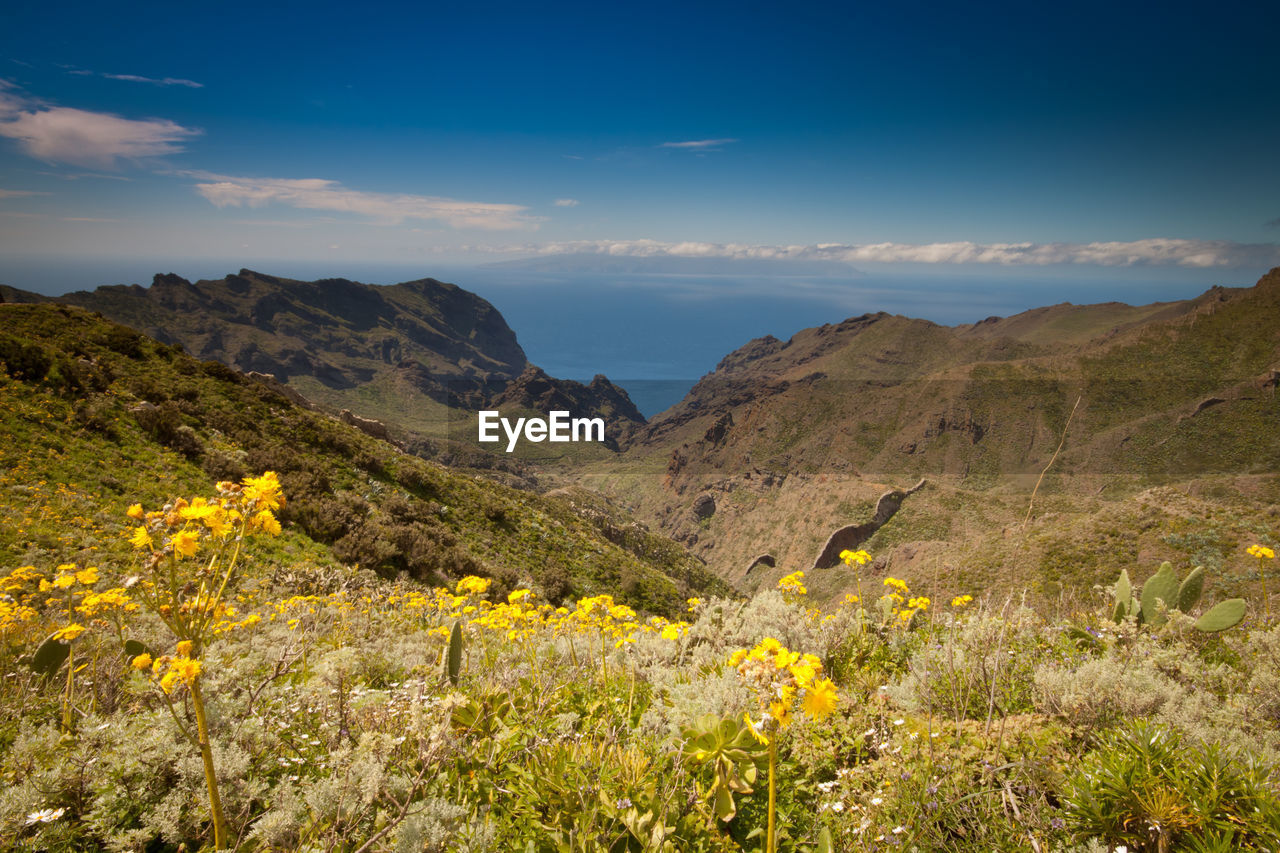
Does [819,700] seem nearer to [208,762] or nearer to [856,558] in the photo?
[208,762]

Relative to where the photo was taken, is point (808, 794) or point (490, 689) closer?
point (808, 794)

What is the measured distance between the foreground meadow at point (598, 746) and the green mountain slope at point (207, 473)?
724 cm

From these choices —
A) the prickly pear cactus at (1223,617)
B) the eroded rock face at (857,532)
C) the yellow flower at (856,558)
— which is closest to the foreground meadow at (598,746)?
the prickly pear cactus at (1223,617)

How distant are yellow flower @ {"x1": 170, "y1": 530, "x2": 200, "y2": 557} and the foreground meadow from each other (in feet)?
0.03

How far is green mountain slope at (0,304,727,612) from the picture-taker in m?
10.1

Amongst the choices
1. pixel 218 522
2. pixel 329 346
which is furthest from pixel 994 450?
pixel 329 346

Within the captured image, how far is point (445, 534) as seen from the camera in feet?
55.5

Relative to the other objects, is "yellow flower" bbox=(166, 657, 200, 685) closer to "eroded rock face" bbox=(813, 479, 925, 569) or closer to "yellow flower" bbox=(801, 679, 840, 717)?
"yellow flower" bbox=(801, 679, 840, 717)

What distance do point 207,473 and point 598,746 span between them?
15.0 m

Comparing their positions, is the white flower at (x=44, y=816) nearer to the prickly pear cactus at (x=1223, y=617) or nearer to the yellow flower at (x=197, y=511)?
the yellow flower at (x=197, y=511)

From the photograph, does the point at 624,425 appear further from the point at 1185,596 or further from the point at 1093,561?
the point at 1185,596

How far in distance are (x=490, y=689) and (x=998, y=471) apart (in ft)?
244

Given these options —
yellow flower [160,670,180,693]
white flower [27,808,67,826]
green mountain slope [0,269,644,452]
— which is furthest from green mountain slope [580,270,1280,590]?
green mountain slope [0,269,644,452]

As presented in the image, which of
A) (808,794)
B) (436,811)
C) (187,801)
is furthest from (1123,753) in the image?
(187,801)
